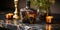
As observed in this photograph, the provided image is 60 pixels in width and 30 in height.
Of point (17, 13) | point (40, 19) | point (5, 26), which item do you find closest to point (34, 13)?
point (40, 19)

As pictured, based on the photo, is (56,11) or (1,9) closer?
(56,11)

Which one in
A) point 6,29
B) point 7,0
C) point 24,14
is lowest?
point 6,29

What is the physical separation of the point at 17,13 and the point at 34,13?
0.21 m

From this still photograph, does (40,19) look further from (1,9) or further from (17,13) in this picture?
(1,9)

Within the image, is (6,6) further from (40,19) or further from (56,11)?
(40,19)

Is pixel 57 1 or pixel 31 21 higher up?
pixel 57 1

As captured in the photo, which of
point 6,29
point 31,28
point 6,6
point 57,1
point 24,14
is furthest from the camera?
point 6,6

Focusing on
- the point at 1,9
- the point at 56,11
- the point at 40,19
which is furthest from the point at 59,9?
the point at 1,9

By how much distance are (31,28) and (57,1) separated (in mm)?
883

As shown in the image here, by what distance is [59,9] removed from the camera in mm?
2252

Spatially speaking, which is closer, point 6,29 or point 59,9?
point 6,29

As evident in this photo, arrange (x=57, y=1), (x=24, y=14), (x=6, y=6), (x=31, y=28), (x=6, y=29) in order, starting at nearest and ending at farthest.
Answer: (x=31, y=28) → (x=6, y=29) → (x=24, y=14) → (x=57, y=1) → (x=6, y=6)

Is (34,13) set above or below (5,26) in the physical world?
above

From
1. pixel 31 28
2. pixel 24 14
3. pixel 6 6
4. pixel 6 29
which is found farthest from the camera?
pixel 6 6
